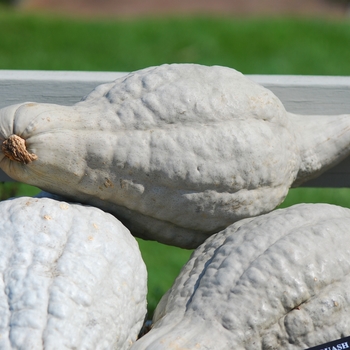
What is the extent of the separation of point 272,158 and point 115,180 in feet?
1.13

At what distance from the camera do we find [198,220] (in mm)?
1404

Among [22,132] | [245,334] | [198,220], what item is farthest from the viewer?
[198,220]

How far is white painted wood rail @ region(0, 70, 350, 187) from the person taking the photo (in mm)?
1628

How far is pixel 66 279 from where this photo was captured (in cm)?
117

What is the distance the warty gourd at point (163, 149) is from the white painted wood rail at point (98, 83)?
0.21 m

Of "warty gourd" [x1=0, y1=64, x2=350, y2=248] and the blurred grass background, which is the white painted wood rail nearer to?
"warty gourd" [x1=0, y1=64, x2=350, y2=248]

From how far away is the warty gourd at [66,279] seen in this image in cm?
111

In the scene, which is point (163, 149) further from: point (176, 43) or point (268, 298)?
point (176, 43)

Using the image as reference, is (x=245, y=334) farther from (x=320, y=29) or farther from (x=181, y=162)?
(x=320, y=29)

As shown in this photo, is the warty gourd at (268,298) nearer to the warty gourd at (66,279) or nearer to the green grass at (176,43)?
the warty gourd at (66,279)

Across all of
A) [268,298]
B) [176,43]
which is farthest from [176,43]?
[268,298]

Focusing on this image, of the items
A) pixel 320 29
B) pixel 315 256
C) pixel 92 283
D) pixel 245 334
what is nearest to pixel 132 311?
pixel 92 283

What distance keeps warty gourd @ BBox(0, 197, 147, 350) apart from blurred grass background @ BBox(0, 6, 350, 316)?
3307mm

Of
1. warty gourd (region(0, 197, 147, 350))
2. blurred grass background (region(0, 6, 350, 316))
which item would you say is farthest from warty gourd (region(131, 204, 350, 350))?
blurred grass background (region(0, 6, 350, 316))
